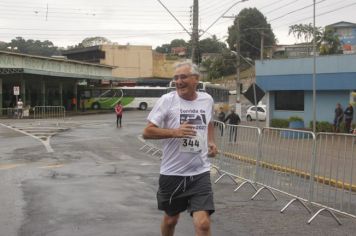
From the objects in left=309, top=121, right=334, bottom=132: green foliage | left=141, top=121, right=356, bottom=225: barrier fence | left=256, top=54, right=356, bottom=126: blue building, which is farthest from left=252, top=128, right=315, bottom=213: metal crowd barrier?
left=256, top=54, right=356, bottom=126: blue building

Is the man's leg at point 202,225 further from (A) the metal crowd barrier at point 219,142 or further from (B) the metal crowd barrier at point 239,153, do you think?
(A) the metal crowd barrier at point 219,142

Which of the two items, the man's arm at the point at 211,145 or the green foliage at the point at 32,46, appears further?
the green foliage at the point at 32,46

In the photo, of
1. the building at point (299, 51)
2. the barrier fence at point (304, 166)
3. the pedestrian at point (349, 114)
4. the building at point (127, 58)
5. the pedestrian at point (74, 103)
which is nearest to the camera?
the barrier fence at point (304, 166)

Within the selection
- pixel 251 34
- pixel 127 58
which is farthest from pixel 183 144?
pixel 251 34

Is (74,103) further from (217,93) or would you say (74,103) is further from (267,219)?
(267,219)

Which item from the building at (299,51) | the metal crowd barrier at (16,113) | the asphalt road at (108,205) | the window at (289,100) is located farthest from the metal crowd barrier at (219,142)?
the metal crowd barrier at (16,113)

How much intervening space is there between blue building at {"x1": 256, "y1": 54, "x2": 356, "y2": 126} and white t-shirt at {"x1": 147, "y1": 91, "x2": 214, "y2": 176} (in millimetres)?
27014

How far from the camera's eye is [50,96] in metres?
62.9

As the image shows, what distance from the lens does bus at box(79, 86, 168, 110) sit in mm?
66062

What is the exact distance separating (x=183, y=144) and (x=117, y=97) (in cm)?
6143

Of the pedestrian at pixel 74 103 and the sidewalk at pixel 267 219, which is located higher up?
the pedestrian at pixel 74 103

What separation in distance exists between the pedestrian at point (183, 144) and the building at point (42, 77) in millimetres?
45361

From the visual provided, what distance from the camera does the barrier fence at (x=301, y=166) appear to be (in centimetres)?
816

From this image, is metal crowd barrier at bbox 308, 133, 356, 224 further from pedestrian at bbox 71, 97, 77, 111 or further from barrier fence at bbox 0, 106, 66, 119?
pedestrian at bbox 71, 97, 77, 111
